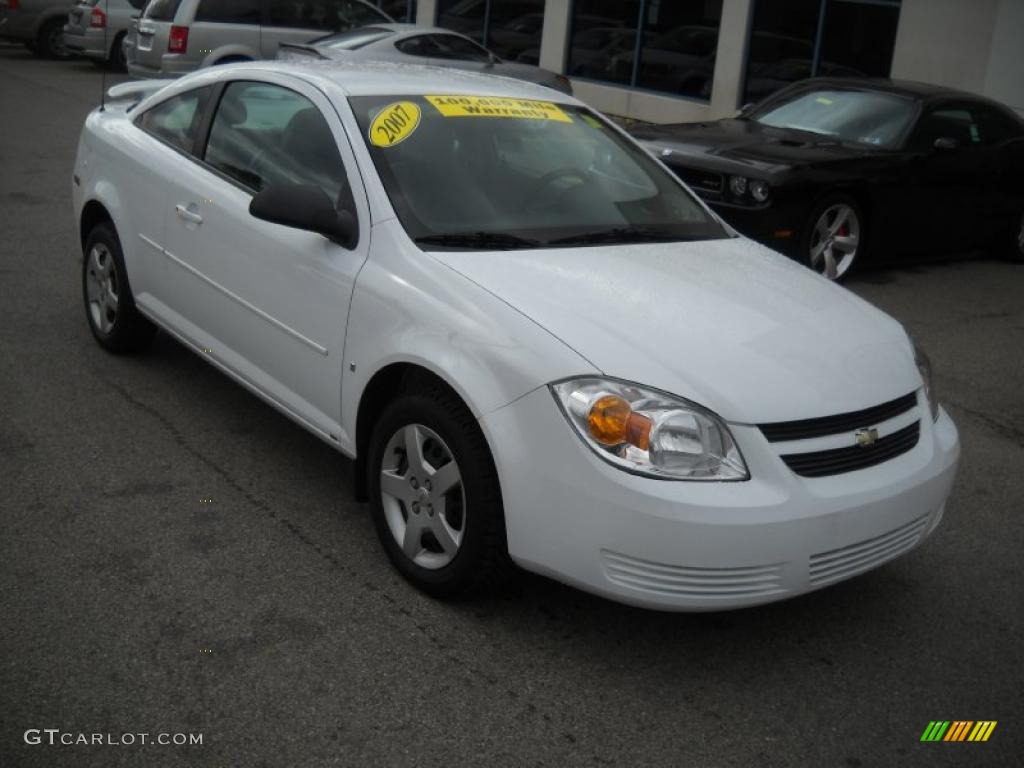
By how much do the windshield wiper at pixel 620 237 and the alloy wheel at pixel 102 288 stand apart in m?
2.59

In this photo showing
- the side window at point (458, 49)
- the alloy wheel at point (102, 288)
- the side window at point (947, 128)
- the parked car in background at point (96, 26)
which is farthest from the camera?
the parked car in background at point (96, 26)

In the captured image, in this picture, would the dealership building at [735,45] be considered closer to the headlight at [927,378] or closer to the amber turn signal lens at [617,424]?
the headlight at [927,378]

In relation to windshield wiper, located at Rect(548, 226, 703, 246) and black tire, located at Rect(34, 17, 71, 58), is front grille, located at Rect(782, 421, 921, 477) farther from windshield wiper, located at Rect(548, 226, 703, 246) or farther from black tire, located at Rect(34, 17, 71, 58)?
black tire, located at Rect(34, 17, 71, 58)

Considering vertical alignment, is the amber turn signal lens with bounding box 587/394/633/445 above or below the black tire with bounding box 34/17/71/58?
above

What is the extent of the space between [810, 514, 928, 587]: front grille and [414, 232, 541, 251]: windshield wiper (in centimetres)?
148

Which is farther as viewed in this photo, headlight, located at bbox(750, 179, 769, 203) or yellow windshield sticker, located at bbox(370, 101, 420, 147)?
headlight, located at bbox(750, 179, 769, 203)

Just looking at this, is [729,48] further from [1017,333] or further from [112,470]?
[112,470]

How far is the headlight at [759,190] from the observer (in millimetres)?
8469

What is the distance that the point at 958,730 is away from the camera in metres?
3.50

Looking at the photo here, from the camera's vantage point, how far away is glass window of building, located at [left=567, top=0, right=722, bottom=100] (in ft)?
55.4

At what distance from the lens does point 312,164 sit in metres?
4.70

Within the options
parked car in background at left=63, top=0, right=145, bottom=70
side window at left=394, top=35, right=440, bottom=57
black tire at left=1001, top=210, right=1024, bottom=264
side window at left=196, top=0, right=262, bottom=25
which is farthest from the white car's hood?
parked car in background at left=63, top=0, right=145, bottom=70

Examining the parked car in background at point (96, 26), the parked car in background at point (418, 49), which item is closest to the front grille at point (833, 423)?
the parked car in background at point (418, 49)

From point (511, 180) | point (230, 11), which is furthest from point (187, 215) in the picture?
point (230, 11)
